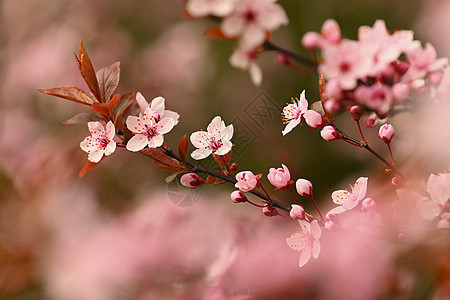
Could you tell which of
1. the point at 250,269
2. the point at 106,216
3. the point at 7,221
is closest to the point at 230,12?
the point at 250,269

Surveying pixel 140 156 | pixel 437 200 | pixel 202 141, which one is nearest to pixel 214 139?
pixel 202 141

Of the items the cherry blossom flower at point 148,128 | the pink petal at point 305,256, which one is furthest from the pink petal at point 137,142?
the pink petal at point 305,256

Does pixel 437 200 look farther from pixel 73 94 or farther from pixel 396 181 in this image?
pixel 73 94

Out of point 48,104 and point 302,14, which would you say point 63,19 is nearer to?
point 48,104

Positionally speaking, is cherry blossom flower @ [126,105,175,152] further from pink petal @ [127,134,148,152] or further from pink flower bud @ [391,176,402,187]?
pink flower bud @ [391,176,402,187]

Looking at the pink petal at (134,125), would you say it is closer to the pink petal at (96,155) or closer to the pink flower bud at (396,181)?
the pink petal at (96,155)

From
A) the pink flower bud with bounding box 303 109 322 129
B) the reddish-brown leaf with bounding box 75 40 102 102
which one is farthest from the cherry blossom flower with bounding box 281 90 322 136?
the reddish-brown leaf with bounding box 75 40 102 102
